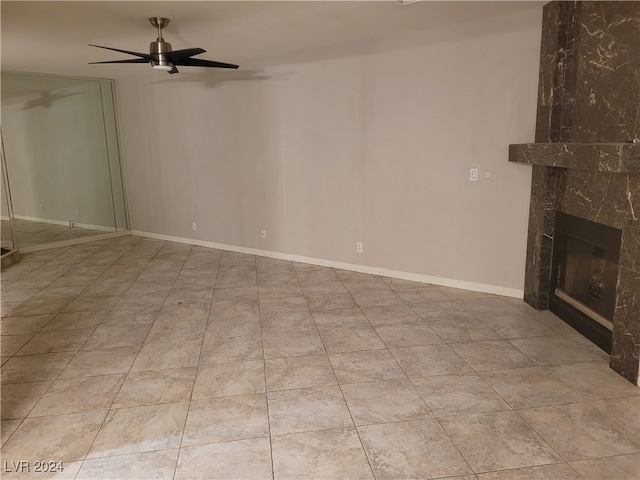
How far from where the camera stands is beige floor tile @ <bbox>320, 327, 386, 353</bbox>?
3.24 metres

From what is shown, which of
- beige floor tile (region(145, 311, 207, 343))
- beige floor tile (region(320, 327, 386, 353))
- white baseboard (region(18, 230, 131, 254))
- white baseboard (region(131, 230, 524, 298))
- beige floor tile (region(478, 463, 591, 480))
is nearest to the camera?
beige floor tile (region(478, 463, 591, 480))

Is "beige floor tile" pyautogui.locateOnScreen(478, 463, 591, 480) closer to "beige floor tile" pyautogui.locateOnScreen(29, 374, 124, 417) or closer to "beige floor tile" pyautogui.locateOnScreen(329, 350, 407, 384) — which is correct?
"beige floor tile" pyautogui.locateOnScreen(329, 350, 407, 384)

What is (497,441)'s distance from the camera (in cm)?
219

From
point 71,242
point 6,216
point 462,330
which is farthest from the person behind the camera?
point 71,242

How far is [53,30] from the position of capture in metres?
3.98

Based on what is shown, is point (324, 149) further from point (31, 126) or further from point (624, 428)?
point (31, 126)

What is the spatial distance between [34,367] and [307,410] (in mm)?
1980

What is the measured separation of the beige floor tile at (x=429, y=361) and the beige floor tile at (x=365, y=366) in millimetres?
68

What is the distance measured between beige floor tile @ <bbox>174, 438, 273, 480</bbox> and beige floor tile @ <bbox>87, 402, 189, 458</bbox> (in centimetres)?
15

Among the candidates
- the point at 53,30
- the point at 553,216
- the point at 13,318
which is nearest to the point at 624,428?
the point at 553,216

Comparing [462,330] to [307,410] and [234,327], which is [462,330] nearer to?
[307,410]

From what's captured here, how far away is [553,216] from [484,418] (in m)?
2.07

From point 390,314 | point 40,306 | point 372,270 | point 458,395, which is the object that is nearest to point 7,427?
point 40,306

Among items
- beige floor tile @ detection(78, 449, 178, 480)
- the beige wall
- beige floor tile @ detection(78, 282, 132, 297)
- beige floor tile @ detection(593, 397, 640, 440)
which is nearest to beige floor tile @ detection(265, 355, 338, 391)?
beige floor tile @ detection(78, 449, 178, 480)
